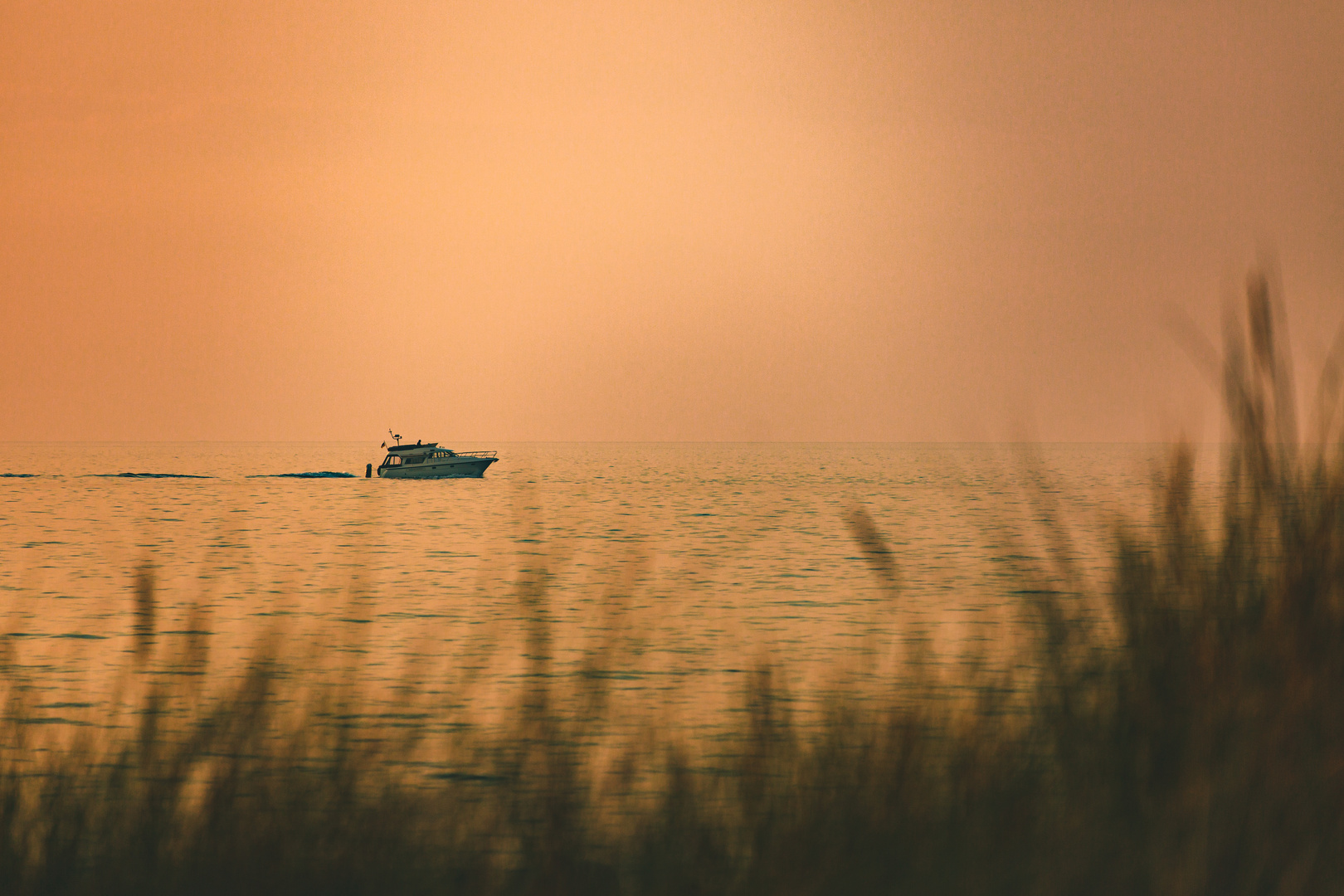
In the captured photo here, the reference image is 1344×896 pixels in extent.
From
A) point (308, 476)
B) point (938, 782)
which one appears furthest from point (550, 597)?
point (308, 476)

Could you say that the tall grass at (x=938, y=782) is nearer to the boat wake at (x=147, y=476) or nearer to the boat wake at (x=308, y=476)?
the boat wake at (x=308, y=476)

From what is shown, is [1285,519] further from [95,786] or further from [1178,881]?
[95,786]

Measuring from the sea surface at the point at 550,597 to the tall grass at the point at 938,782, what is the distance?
0.77ft

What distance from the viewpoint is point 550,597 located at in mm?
7797

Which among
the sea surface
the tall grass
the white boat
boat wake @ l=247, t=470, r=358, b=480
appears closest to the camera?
the tall grass

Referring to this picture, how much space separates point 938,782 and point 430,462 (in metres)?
72.8

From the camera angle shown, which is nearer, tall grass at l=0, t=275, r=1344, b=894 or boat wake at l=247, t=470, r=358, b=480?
tall grass at l=0, t=275, r=1344, b=894

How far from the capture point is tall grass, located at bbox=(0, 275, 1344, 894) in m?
3.70

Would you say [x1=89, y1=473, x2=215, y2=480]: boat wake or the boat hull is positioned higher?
the boat hull

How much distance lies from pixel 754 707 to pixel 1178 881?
62.2 inches

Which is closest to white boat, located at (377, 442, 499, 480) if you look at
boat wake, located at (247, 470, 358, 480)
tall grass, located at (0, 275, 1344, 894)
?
boat wake, located at (247, 470, 358, 480)

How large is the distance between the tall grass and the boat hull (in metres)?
69.6

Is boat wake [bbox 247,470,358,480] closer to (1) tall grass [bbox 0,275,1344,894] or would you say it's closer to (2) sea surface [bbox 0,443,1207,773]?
(2) sea surface [bbox 0,443,1207,773]

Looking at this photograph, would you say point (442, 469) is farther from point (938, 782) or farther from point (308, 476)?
point (938, 782)
